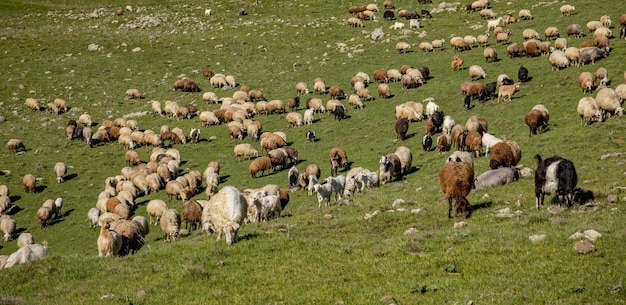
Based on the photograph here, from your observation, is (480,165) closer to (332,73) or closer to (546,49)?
(546,49)

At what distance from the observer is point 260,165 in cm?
3531

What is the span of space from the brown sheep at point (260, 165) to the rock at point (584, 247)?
2554 centimetres

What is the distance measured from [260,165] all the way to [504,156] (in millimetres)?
17031

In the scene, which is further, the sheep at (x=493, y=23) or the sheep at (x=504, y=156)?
the sheep at (x=493, y=23)

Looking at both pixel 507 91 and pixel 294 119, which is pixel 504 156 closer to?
Result: pixel 507 91

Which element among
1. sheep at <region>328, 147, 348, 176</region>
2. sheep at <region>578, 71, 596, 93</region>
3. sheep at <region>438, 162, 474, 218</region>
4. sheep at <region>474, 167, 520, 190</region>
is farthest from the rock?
sheep at <region>578, 71, 596, 93</region>

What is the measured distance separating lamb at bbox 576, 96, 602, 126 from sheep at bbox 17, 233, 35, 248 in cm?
3215

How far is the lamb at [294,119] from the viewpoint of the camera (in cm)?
4531

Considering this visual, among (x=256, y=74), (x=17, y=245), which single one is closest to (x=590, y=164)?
(x=17, y=245)

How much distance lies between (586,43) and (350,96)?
808 inches

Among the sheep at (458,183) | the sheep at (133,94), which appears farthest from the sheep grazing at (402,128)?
the sheep at (133,94)

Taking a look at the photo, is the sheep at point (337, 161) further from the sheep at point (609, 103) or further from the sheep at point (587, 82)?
the sheep at point (587, 82)

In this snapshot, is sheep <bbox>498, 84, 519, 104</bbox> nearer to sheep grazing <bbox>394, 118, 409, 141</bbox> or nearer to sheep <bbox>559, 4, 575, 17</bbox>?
sheep grazing <bbox>394, 118, 409, 141</bbox>

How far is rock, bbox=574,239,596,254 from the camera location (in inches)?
446
